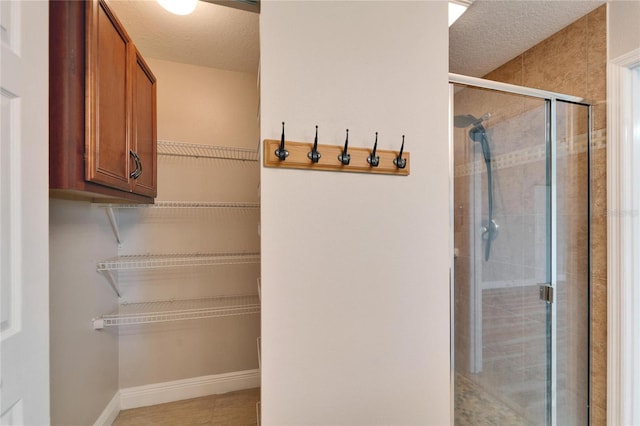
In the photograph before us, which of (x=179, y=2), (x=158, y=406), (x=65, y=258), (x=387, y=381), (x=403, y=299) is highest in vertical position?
(x=179, y=2)

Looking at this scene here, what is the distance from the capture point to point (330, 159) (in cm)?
114

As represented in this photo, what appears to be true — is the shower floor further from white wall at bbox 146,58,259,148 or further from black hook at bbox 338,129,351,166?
white wall at bbox 146,58,259,148

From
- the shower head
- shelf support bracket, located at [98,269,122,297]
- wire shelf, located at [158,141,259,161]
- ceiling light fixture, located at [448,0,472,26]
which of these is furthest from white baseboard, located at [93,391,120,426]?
ceiling light fixture, located at [448,0,472,26]

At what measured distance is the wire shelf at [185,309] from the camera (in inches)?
75.2

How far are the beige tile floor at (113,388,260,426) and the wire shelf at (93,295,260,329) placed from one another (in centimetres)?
58

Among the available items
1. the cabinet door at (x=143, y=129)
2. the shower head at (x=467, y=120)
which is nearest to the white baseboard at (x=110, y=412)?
the cabinet door at (x=143, y=129)

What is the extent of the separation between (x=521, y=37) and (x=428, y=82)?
107 cm

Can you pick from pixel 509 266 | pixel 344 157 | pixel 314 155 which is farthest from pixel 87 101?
pixel 509 266

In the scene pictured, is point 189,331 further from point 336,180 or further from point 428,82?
point 428,82

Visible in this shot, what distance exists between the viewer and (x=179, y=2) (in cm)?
145

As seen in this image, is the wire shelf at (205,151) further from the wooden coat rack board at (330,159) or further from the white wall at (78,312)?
the wooden coat rack board at (330,159)

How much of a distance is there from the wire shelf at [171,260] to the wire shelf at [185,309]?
0.29 m

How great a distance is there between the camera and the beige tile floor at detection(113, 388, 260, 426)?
72.4 inches

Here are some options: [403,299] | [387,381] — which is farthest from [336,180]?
[387,381]
